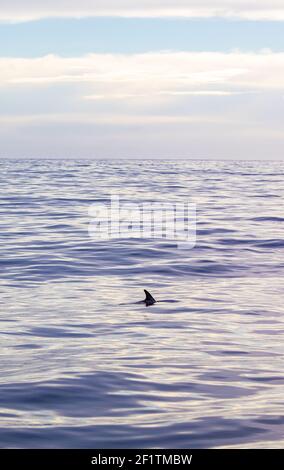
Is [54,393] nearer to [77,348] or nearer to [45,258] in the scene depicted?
[77,348]

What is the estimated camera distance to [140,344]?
12.0 m

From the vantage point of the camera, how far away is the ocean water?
8.37 metres

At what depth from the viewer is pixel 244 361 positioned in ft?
36.2

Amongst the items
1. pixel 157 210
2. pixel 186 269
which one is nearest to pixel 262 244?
pixel 186 269

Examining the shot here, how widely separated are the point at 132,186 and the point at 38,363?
4832 cm

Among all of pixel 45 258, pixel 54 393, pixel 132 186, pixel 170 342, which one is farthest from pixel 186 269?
pixel 132 186

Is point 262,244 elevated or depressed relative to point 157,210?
depressed

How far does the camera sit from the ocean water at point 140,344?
8.37 metres

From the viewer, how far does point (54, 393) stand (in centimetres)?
955

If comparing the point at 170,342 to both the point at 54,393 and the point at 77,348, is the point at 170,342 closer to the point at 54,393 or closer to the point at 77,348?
the point at 77,348
